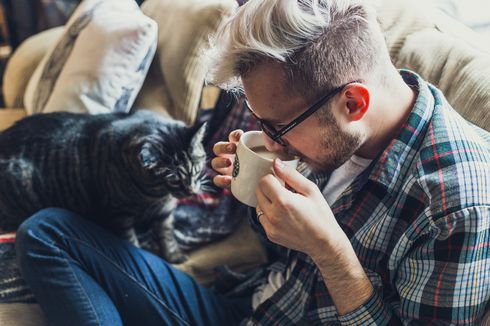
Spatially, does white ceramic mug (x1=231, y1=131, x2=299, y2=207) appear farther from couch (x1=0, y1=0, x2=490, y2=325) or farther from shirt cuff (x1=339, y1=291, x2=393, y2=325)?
couch (x1=0, y1=0, x2=490, y2=325)

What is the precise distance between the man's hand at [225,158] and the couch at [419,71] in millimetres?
378

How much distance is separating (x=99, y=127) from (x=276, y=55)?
76 centimetres

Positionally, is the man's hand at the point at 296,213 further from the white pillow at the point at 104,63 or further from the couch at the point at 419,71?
the white pillow at the point at 104,63

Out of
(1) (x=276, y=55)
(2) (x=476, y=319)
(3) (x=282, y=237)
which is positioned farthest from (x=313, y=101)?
(2) (x=476, y=319)

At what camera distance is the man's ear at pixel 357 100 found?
82cm

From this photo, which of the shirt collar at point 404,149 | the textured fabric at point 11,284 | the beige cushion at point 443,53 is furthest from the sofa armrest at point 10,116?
the shirt collar at point 404,149

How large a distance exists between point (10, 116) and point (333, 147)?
1.52 meters

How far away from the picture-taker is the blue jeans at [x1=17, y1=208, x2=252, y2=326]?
3.43 ft

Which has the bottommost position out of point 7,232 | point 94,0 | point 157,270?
point 7,232

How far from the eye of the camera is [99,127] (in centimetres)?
140

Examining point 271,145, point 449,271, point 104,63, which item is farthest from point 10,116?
point 449,271

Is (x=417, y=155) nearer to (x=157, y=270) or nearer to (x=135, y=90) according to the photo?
(x=157, y=270)

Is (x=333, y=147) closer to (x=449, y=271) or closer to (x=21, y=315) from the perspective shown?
(x=449, y=271)

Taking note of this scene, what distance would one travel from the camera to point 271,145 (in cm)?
92
